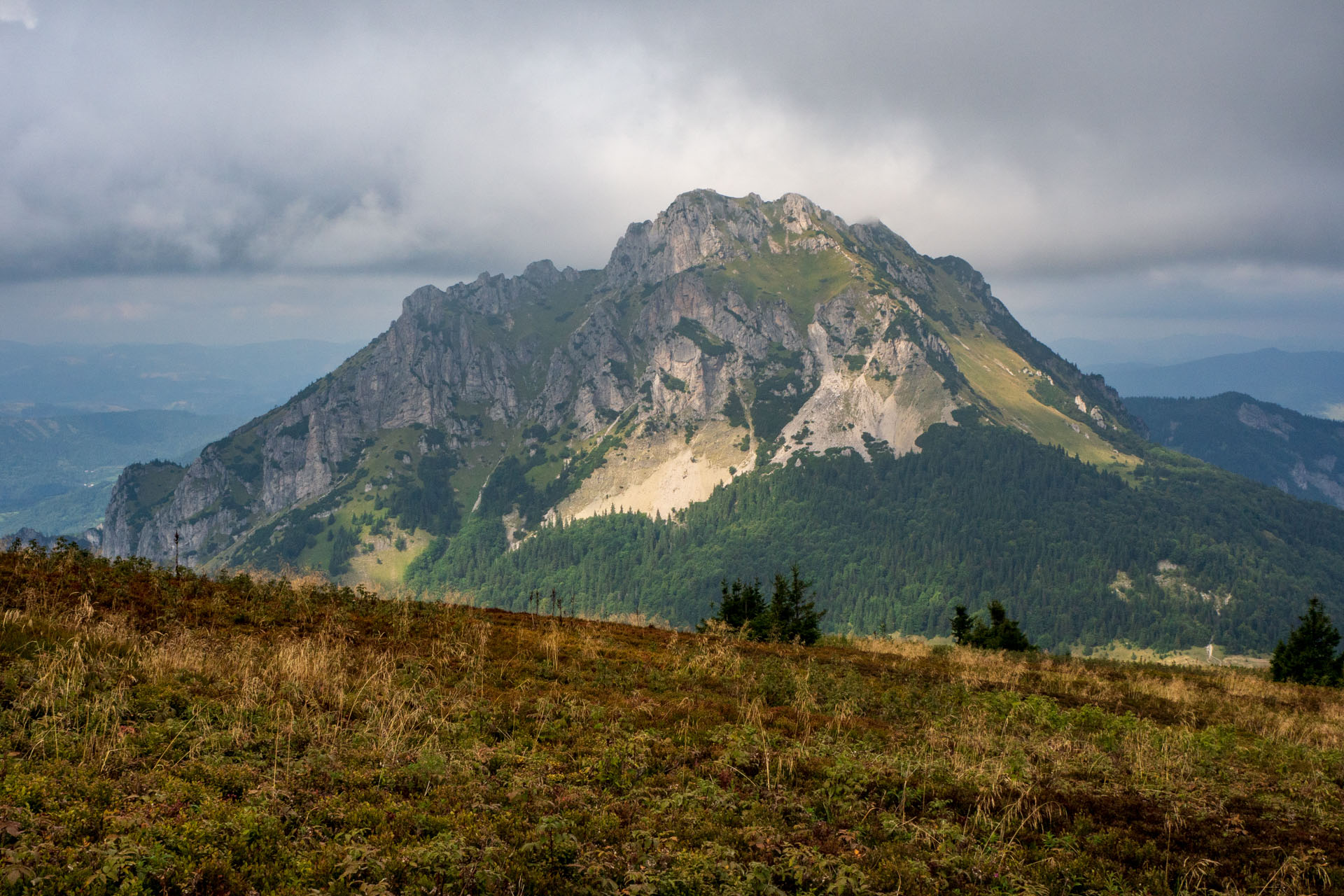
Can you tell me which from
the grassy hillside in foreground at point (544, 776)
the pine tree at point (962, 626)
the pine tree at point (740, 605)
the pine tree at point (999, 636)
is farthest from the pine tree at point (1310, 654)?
the pine tree at point (740, 605)

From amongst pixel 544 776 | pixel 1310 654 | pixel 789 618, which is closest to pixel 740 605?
pixel 789 618

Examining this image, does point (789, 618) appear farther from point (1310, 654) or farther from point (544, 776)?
point (1310, 654)

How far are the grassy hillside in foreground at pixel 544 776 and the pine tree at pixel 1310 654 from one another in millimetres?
26943

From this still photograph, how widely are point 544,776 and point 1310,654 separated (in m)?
52.4

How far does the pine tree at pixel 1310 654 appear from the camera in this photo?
40844 mm

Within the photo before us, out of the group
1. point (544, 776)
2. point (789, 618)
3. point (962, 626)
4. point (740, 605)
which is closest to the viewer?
point (544, 776)

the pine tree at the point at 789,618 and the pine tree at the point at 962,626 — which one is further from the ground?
the pine tree at the point at 789,618

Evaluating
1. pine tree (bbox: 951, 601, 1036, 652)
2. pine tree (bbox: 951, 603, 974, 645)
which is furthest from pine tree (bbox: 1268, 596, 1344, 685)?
pine tree (bbox: 951, 603, 974, 645)

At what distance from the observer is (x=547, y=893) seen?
8.27 meters

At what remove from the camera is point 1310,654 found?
41.5 metres

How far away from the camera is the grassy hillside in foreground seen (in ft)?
27.7

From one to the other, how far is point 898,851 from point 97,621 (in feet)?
64.9

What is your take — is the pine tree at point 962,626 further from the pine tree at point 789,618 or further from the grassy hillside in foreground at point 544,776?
the grassy hillside in foreground at point 544,776

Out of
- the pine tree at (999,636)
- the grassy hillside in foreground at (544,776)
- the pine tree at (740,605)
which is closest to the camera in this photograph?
the grassy hillside in foreground at (544,776)
